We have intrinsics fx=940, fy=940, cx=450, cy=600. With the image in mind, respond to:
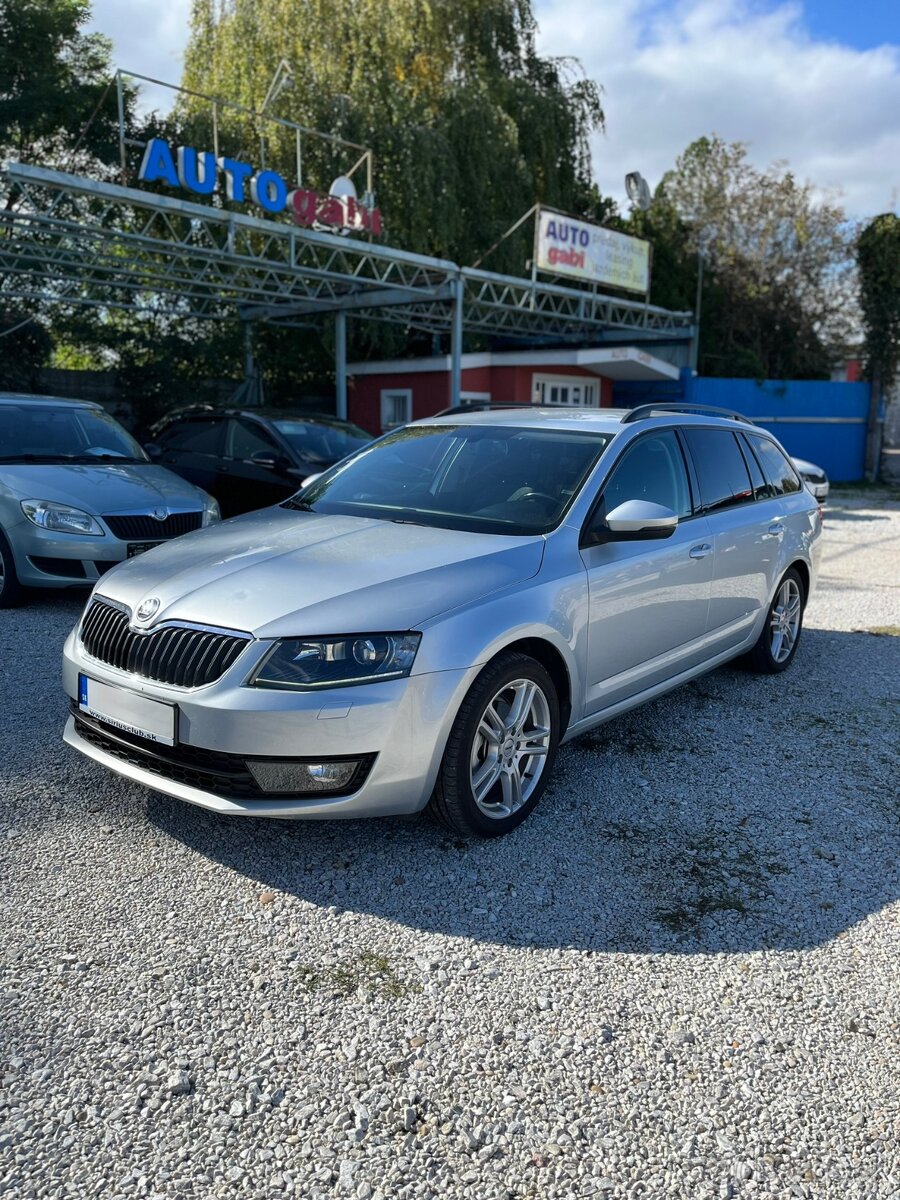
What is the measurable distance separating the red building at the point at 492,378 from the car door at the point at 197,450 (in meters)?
8.37

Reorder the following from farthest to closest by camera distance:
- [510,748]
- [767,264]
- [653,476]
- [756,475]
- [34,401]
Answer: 1. [767,264]
2. [34,401]
3. [756,475]
4. [653,476]
5. [510,748]

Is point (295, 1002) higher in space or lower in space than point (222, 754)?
lower

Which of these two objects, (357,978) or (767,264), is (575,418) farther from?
(767,264)

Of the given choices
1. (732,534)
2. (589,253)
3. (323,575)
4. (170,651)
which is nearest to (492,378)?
(589,253)

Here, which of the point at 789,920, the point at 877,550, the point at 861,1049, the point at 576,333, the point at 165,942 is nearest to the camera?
the point at 861,1049

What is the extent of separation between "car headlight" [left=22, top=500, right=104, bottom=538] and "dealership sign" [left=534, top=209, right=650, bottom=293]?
472 inches

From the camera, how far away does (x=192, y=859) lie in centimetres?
344

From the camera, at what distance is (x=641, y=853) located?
3631 millimetres

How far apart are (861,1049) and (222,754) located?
213 cm

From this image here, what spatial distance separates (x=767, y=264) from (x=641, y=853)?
25.7 metres

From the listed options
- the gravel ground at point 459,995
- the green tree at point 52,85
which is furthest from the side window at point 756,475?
the green tree at point 52,85

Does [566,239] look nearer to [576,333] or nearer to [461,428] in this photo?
[576,333]

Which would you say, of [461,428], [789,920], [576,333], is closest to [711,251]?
[576,333]

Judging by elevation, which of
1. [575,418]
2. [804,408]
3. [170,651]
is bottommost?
[170,651]
